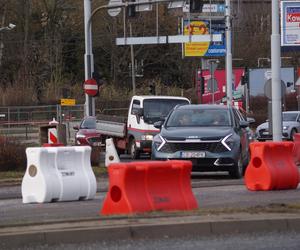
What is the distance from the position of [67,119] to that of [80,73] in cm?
2628

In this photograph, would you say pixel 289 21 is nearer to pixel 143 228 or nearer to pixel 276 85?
pixel 276 85

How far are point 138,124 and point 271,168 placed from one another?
13.7 metres

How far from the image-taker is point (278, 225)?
10602mm

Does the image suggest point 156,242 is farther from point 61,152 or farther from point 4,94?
point 4,94

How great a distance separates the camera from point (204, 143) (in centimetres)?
1886

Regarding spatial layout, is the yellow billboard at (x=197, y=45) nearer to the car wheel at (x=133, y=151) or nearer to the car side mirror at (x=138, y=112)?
the car wheel at (x=133, y=151)

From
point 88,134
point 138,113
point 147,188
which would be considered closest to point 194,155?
point 147,188

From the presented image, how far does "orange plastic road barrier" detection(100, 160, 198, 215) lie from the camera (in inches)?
454

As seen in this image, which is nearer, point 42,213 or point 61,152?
point 42,213

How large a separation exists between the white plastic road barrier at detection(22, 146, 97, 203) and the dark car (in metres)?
4.30

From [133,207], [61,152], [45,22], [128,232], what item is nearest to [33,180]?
[61,152]

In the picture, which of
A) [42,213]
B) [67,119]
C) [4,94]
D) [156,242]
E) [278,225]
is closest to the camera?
[156,242]

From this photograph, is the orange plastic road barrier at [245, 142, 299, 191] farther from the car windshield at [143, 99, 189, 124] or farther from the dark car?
the car windshield at [143, 99, 189, 124]

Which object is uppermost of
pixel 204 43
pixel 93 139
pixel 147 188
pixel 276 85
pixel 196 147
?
pixel 204 43
